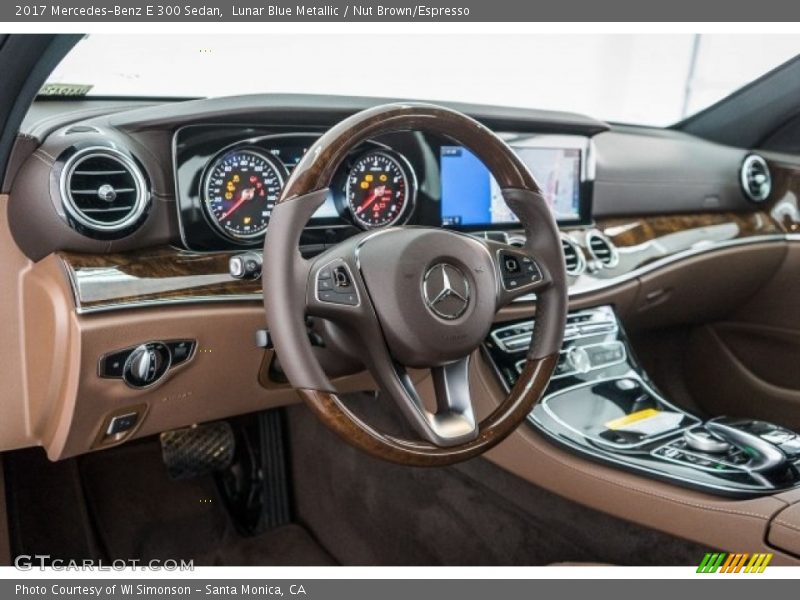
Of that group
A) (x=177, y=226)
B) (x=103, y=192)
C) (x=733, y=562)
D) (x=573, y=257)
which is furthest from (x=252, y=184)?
(x=733, y=562)

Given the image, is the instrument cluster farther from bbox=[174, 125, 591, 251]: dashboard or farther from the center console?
the center console

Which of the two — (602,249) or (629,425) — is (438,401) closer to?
(629,425)

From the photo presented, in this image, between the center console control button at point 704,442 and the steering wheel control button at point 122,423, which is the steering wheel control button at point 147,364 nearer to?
the steering wheel control button at point 122,423

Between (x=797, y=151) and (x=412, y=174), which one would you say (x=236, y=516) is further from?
(x=797, y=151)

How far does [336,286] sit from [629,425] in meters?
0.72

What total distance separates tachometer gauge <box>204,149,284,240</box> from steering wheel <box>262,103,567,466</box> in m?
0.30

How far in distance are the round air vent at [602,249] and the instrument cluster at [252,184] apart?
556 mm

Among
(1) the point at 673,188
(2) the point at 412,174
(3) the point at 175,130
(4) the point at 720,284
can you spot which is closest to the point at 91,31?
(3) the point at 175,130

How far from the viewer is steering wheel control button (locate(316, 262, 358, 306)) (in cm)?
96

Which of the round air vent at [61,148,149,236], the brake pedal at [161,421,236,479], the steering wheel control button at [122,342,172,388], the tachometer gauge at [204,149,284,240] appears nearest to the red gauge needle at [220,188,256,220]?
the tachometer gauge at [204,149,284,240]

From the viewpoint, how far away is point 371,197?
134 cm

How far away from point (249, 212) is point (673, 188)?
120cm

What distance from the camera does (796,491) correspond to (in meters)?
1.12

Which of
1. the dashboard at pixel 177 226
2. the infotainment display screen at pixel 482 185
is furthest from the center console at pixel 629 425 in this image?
the infotainment display screen at pixel 482 185
